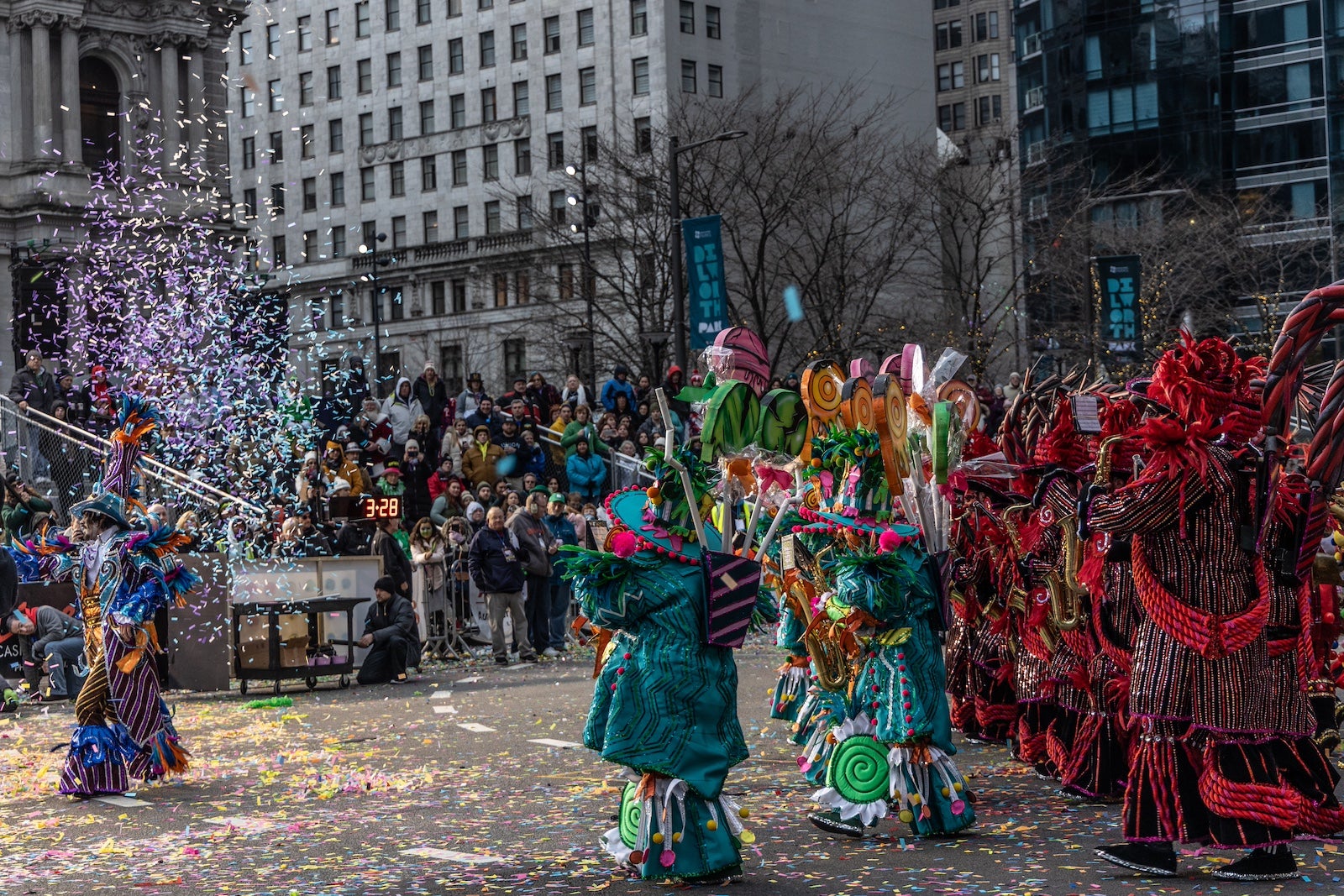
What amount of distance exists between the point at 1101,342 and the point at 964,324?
Result: 10.7 meters

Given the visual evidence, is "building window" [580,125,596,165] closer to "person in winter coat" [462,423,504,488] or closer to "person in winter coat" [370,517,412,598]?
"person in winter coat" [462,423,504,488]

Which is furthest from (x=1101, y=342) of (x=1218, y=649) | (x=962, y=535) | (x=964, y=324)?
(x=1218, y=649)

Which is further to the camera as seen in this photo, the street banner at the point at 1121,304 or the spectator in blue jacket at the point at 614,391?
the spectator in blue jacket at the point at 614,391

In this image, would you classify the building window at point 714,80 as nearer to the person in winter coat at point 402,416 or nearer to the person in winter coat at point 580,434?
the person in winter coat at point 402,416

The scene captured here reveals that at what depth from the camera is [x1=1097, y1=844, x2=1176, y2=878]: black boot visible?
24.5ft

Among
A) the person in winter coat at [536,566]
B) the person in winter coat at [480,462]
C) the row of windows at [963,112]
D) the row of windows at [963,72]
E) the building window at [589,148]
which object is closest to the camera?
the person in winter coat at [536,566]

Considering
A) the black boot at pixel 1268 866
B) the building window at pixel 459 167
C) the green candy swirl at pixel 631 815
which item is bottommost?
the black boot at pixel 1268 866

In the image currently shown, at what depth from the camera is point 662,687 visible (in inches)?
306

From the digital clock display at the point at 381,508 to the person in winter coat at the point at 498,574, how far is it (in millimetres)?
982

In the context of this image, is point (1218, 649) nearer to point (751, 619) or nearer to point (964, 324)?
point (751, 619)

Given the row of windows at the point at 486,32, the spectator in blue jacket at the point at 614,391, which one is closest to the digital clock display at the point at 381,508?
the spectator in blue jacket at the point at 614,391

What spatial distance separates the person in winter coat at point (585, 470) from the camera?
2378cm

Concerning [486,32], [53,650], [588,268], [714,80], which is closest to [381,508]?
[53,650]

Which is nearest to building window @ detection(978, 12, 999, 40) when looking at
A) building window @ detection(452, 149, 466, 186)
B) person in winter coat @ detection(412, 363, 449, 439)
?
building window @ detection(452, 149, 466, 186)
